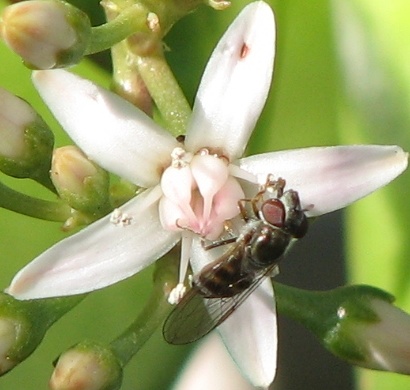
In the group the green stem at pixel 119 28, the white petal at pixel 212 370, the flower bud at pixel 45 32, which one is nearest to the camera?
the flower bud at pixel 45 32

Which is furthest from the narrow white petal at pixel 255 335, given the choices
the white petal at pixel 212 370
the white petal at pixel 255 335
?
the white petal at pixel 212 370

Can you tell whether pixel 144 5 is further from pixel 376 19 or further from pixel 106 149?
pixel 376 19

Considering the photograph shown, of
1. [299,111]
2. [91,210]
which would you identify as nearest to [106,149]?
[91,210]

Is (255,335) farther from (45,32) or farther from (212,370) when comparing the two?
(212,370)

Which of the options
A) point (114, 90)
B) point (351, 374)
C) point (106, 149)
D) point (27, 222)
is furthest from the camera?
point (351, 374)

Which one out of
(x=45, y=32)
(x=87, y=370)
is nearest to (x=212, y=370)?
(x=87, y=370)

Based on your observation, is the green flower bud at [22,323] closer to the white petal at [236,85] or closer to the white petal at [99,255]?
the white petal at [99,255]

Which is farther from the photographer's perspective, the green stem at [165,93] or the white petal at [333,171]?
the green stem at [165,93]
